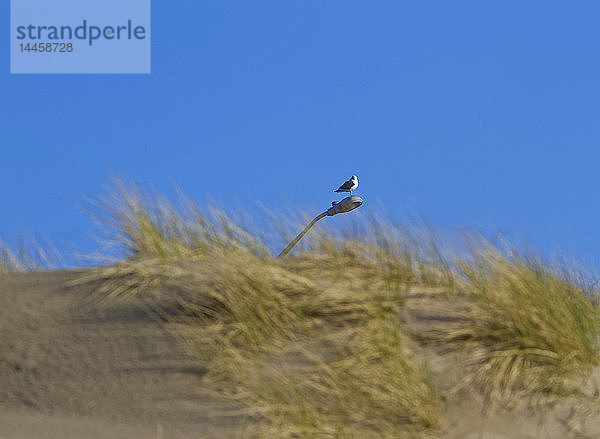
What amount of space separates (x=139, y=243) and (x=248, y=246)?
73 cm

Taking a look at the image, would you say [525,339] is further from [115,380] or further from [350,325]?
[115,380]

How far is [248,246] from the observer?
488 centimetres

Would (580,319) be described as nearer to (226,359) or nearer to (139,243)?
(226,359)

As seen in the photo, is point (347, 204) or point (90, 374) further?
point (347, 204)

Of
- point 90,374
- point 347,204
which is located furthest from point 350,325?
point 90,374

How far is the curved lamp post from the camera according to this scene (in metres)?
4.70

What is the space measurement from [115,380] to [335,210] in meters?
1.64

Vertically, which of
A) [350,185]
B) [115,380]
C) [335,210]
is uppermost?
[350,185]

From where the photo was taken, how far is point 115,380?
4.23m

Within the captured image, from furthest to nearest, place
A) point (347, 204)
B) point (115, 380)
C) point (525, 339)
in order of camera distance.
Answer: point (347, 204) < point (115, 380) < point (525, 339)

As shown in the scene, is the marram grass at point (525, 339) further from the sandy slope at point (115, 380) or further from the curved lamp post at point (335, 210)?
the curved lamp post at point (335, 210)

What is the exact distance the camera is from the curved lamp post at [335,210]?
15.4 feet

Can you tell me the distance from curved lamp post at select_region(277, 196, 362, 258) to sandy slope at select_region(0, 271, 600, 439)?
0.66m

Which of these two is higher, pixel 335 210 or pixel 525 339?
pixel 335 210
